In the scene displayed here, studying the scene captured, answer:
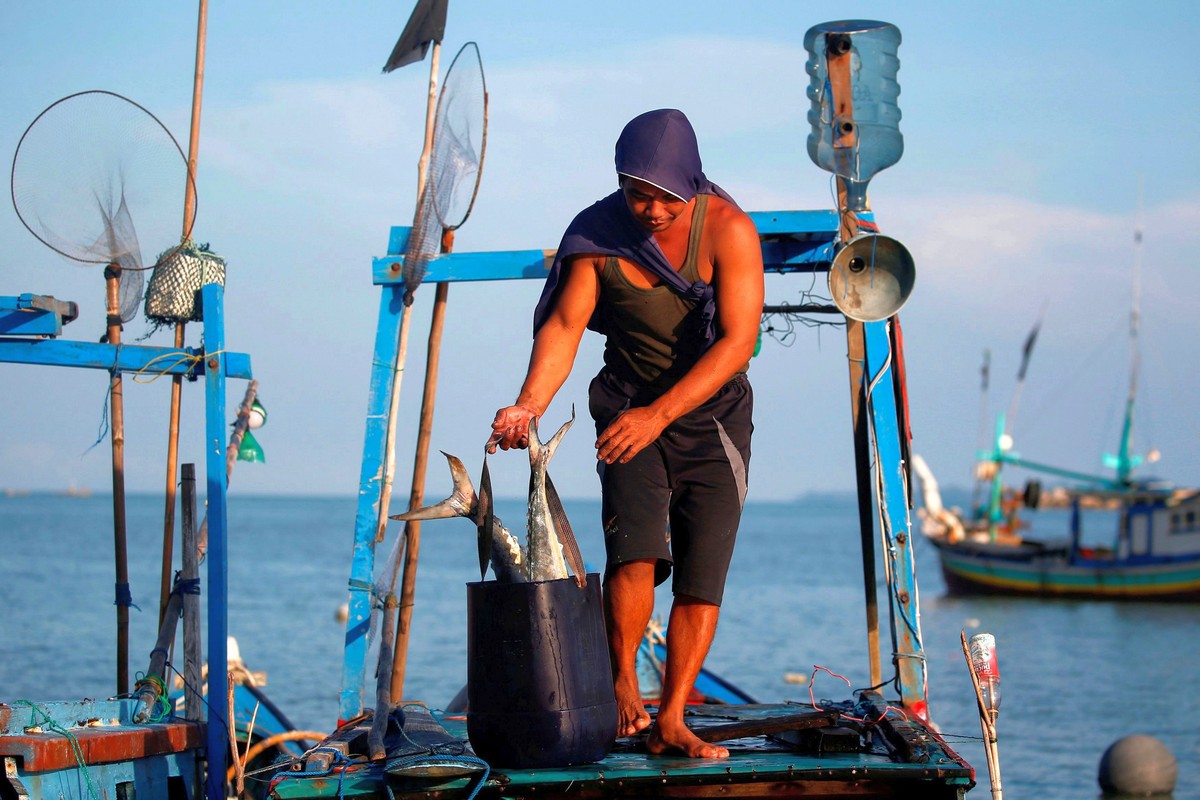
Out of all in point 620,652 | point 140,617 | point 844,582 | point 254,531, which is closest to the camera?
point 620,652

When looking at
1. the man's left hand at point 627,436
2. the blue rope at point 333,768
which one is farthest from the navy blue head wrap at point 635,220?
the blue rope at point 333,768

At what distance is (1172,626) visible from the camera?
3203 centimetres

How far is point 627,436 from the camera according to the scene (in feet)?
12.9

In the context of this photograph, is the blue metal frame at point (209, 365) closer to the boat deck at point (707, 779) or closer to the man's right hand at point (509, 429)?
the boat deck at point (707, 779)

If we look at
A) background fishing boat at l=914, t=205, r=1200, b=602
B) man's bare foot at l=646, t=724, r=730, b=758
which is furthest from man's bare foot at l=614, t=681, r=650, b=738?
background fishing boat at l=914, t=205, r=1200, b=602

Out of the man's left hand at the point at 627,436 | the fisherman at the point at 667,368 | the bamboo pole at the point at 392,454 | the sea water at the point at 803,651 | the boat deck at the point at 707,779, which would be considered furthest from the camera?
the sea water at the point at 803,651

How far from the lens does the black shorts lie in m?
4.33

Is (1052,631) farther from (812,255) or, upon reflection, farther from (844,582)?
(812,255)

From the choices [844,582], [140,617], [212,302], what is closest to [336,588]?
[140,617]

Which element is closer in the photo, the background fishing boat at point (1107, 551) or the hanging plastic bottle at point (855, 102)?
the hanging plastic bottle at point (855, 102)

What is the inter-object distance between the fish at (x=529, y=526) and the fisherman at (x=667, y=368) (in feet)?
0.49

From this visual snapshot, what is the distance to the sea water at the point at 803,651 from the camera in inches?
665

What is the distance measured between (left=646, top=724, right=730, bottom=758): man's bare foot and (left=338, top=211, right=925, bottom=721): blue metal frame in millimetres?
1672

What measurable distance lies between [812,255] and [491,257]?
1.57 meters
